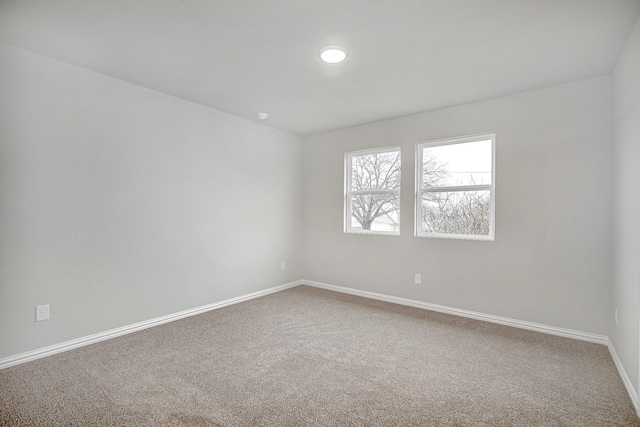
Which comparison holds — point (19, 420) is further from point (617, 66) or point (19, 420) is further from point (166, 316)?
point (617, 66)

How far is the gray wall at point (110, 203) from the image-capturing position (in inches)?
94.9

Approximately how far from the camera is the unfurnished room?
1.97 m

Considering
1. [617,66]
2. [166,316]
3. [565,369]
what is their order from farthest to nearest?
[166,316] → [617,66] → [565,369]

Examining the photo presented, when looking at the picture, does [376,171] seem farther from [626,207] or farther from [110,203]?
[110,203]

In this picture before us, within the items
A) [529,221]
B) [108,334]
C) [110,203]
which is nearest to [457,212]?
[529,221]

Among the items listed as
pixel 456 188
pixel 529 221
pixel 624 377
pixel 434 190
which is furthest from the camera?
pixel 434 190

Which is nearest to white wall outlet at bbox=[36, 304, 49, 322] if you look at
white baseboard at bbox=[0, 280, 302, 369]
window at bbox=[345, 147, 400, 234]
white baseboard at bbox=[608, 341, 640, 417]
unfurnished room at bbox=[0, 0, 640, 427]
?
unfurnished room at bbox=[0, 0, 640, 427]

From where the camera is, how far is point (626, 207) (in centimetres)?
230

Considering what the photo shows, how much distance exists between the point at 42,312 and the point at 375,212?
146 inches

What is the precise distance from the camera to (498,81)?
296 centimetres

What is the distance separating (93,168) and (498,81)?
151 inches

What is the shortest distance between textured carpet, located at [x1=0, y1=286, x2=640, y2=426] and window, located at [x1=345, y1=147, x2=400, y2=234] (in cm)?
155

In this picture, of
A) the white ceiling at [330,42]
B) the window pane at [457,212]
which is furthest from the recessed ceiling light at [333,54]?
the window pane at [457,212]

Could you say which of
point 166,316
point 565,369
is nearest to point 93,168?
point 166,316
